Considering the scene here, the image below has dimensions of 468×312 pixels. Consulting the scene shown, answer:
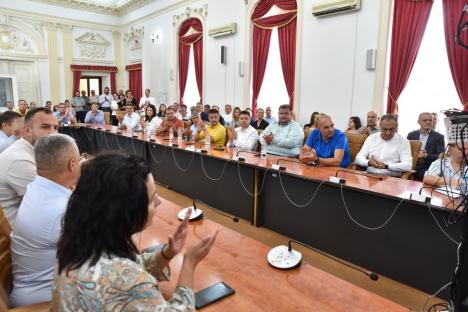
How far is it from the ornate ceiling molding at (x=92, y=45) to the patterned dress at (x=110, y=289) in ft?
39.6

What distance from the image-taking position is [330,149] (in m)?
3.38

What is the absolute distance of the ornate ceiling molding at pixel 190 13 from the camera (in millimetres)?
8253

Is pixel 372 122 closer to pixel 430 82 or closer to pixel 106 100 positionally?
pixel 430 82

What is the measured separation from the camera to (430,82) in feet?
16.1

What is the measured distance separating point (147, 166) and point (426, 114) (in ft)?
13.9

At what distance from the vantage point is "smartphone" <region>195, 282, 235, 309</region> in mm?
1096

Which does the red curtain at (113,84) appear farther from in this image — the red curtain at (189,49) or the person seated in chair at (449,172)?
the person seated in chair at (449,172)

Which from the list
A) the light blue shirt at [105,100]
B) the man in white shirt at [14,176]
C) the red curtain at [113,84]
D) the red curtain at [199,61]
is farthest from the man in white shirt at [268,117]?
the red curtain at [113,84]

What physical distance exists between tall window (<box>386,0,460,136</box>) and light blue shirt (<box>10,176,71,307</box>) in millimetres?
4794

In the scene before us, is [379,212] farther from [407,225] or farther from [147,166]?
[147,166]

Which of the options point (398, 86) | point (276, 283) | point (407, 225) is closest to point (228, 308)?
point (276, 283)

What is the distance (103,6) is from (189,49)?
4.38 m

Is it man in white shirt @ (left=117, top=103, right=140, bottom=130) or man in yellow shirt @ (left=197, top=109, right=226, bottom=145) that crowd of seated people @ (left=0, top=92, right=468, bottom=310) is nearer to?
man in yellow shirt @ (left=197, top=109, right=226, bottom=145)

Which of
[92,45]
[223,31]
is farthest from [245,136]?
[92,45]
